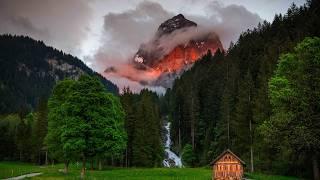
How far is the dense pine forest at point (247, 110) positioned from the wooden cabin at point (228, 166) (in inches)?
219

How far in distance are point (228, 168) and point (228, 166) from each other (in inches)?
11.2

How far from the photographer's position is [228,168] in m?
61.5

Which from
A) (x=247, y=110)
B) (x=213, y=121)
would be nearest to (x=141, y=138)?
(x=247, y=110)

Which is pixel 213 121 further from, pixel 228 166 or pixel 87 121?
pixel 87 121

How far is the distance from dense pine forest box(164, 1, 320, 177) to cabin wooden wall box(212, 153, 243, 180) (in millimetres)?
5743

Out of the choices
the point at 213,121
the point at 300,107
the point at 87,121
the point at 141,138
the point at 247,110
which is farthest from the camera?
the point at 213,121

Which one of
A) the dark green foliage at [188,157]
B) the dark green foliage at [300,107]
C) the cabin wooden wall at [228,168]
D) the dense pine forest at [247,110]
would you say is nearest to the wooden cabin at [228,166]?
the cabin wooden wall at [228,168]

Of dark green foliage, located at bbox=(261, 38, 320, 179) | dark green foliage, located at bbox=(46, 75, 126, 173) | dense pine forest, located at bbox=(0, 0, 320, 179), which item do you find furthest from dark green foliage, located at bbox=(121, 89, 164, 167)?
dark green foliage, located at bbox=(261, 38, 320, 179)

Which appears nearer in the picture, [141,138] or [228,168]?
[228,168]

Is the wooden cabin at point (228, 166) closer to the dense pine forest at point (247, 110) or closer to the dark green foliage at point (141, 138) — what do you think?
the dense pine forest at point (247, 110)

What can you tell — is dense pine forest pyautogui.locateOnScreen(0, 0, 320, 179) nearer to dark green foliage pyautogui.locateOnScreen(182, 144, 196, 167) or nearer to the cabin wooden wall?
dark green foliage pyautogui.locateOnScreen(182, 144, 196, 167)

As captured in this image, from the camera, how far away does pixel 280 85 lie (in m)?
56.2

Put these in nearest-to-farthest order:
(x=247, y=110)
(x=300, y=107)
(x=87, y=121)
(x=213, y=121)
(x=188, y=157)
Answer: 1. (x=300, y=107)
2. (x=87, y=121)
3. (x=247, y=110)
4. (x=188, y=157)
5. (x=213, y=121)

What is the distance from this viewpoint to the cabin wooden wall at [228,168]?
200ft
